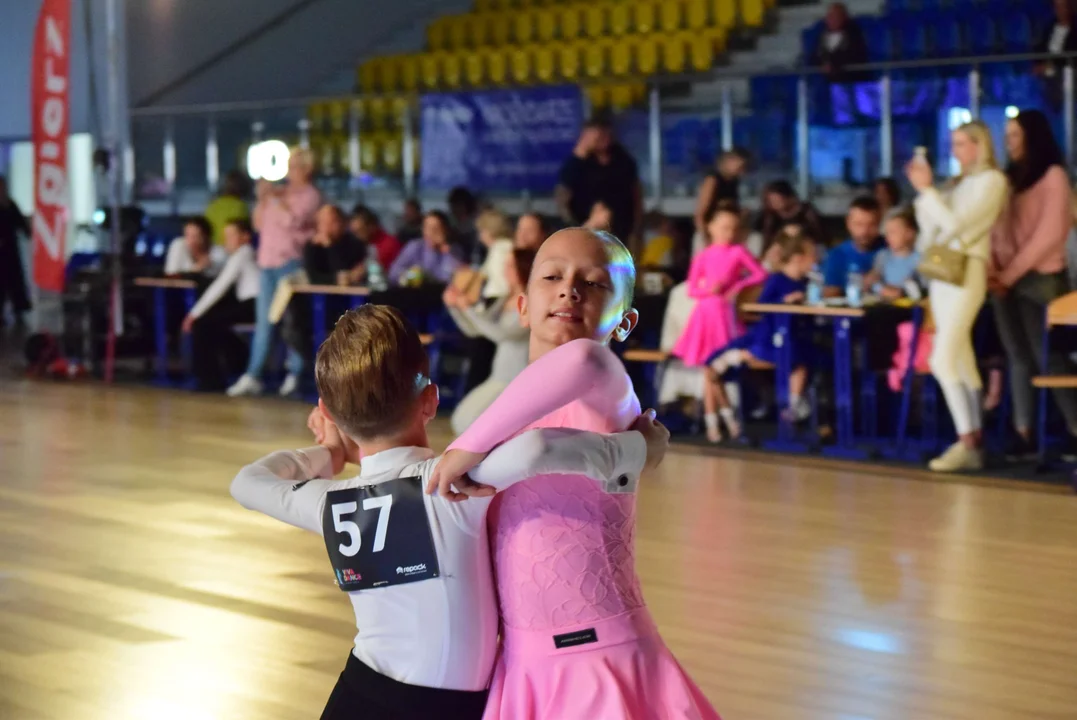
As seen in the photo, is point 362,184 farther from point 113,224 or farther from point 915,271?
point 915,271

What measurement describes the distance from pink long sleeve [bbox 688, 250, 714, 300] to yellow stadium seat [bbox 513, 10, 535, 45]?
21.4 ft

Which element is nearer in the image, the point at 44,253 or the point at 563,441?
the point at 563,441

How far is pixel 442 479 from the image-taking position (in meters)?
1.88

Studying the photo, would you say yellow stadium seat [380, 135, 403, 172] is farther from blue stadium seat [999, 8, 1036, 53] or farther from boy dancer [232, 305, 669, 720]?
boy dancer [232, 305, 669, 720]

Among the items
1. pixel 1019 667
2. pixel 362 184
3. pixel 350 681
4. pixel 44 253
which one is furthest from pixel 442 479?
pixel 362 184

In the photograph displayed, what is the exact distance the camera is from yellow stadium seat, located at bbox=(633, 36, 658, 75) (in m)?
12.6

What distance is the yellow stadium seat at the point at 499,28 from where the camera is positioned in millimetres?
14023

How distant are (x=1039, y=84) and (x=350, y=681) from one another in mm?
7832

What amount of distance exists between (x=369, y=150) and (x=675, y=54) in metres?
2.62

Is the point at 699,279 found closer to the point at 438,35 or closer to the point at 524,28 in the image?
the point at 524,28

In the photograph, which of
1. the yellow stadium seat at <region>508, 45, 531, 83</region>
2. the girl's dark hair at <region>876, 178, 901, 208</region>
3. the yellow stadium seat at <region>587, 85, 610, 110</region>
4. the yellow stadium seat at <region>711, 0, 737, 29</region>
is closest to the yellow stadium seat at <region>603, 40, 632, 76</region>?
the yellow stadium seat at <region>711, 0, 737, 29</region>

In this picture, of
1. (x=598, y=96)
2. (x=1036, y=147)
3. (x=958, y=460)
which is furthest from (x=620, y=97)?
(x=958, y=460)

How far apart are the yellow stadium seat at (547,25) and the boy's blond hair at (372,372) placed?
470 inches

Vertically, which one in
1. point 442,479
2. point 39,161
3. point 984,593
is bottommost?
point 984,593
